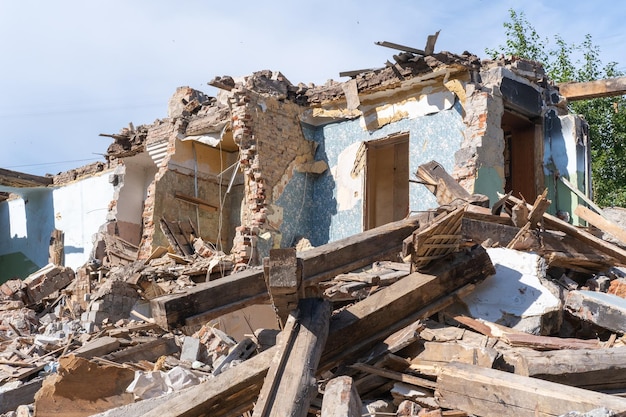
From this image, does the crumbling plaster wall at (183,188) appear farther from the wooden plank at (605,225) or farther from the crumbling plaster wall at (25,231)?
the wooden plank at (605,225)

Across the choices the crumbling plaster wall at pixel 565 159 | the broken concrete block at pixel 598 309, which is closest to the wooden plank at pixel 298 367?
the broken concrete block at pixel 598 309

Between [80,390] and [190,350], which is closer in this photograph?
[80,390]

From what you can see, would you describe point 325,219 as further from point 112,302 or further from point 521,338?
point 521,338

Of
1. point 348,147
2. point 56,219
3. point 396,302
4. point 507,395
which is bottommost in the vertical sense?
point 56,219

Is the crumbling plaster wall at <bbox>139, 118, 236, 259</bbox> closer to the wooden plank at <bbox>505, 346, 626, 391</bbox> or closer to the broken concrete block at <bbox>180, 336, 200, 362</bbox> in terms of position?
the broken concrete block at <bbox>180, 336, 200, 362</bbox>

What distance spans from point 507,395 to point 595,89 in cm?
784

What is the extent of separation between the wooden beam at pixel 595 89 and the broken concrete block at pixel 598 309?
19.2ft

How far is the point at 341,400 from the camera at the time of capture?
3406mm

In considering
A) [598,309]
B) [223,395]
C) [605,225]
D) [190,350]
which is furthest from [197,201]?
[223,395]

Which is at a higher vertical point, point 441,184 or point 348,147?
point 348,147

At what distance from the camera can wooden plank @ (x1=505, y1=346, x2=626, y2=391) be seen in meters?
3.84

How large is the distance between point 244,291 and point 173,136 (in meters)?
9.02

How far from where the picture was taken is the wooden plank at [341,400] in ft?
10.9

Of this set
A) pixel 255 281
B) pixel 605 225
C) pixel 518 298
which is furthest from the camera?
pixel 605 225
